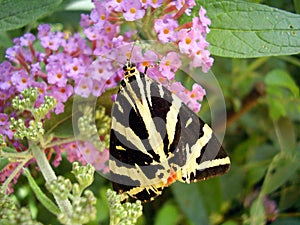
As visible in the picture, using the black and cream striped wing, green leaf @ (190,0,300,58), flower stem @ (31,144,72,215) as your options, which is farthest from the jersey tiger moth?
green leaf @ (190,0,300,58)

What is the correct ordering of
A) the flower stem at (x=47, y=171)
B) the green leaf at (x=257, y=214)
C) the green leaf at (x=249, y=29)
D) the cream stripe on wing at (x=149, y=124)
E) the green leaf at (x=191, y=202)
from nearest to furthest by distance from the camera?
the flower stem at (x=47, y=171) < the cream stripe on wing at (x=149, y=124) < the green leaf at (x=249, y=29) < the green leaf at (x=257, y=214) < the green leaf at (x=191, y=202)

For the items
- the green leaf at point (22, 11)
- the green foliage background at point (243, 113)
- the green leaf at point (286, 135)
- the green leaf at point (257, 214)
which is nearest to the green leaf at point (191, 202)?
the green foliage background at point (243, 113)

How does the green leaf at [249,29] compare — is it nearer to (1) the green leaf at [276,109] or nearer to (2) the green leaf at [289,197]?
(1) the green leaf at [276,109]

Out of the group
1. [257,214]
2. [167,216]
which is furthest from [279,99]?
[167,216]

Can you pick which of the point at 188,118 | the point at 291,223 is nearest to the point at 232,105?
the point at 291,223

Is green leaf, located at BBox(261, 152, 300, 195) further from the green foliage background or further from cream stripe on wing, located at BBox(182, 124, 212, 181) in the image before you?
cream stripe on wing, located at BBox(182, 124, 212, 181)

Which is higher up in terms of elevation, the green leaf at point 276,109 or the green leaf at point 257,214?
the green leaf at point 276,109
